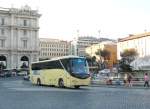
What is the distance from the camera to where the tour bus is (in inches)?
1364

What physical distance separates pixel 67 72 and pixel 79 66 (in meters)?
1.14

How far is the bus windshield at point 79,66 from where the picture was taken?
34781 millimetres

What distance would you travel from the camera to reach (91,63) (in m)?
120

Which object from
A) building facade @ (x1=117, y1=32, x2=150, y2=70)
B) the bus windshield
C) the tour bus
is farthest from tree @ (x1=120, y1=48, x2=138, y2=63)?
the bus windshield

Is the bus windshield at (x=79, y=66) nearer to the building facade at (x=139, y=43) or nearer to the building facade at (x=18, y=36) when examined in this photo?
the building facade at (x=139, y=43)

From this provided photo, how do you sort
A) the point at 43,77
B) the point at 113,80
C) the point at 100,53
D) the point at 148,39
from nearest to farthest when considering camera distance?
1. the point at 43,77
2. the point at 113,80
3. the point at 148,39
4. the point at 100,53

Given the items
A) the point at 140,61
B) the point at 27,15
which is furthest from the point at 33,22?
the point at 140,61

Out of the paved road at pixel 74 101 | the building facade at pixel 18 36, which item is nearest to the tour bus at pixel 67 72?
the paved road at pixel 74 101

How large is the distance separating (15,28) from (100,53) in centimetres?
2990

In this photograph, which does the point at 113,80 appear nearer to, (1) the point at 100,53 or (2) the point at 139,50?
(2) the point at 139,50

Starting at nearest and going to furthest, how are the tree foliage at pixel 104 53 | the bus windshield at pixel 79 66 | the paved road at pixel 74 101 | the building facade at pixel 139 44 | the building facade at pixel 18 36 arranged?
the paved road at pixel 74 101 < the bus windshield at pixel 79 66 < the building facade at pixel 139 44 < the building facade at pixel 18 36 < the tree foliage at pixel 104 53

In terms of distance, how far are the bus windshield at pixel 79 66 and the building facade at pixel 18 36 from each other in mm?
88442

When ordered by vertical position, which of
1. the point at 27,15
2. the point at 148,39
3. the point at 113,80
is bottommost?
the point at 113,80

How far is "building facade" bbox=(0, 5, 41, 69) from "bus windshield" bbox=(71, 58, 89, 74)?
88442 millimetres
